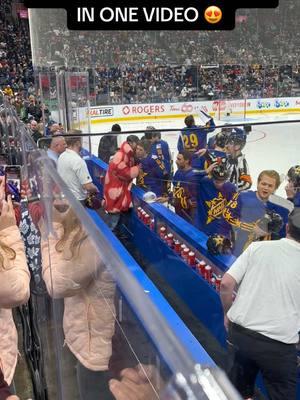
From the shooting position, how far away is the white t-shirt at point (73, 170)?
12.6 feet

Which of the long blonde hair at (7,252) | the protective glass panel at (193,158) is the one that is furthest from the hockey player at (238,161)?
the long blonde hair at (7,252)

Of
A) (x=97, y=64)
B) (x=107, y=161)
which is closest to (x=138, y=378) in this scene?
(x=107, y=161)

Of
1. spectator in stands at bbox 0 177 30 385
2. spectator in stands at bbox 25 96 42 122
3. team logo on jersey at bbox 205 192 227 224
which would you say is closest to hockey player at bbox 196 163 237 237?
team logo on jersey at bbox 205 192 227 224

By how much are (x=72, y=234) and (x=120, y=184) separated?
2.75m

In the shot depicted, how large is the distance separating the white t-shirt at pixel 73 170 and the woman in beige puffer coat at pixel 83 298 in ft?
7.92

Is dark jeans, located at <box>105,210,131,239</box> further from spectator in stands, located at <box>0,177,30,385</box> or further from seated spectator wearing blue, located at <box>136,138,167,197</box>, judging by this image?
spectator in stands, located at <box>0,177,30,385</box>

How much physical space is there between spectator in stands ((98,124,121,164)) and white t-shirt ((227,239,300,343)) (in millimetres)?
2428

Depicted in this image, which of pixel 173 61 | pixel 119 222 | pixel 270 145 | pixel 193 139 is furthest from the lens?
pixel 173 61

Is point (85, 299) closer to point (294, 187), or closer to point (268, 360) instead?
point (268, 360)

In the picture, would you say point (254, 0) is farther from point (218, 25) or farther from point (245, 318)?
point (245, 318)

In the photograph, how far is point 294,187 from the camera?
3.24m

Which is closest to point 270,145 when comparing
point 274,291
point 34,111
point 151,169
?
point 151,169

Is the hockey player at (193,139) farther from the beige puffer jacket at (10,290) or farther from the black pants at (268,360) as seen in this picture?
the beige puffer jacket at (10,290)

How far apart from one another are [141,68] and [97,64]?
281 cm
